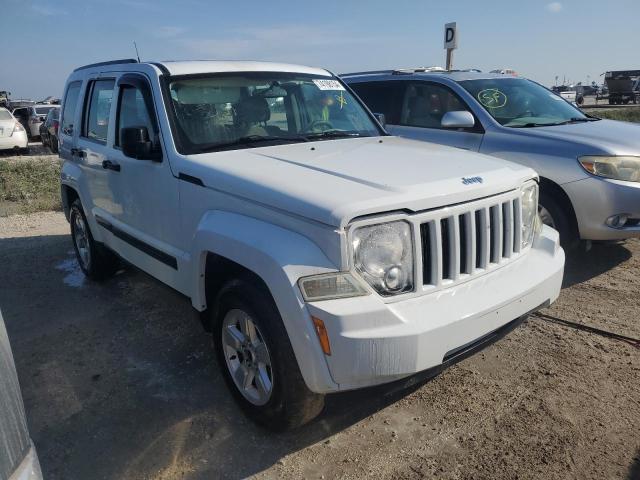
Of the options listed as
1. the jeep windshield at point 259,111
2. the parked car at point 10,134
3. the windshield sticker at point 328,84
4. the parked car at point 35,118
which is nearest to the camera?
the jeep windshield at point 259,111

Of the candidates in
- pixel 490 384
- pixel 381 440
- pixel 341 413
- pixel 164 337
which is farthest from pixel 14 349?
pixel 490 384

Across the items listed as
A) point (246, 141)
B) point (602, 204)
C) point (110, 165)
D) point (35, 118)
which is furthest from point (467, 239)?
point (35, 118)

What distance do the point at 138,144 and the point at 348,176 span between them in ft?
4.78

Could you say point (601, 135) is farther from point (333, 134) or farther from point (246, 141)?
point (246, 141)

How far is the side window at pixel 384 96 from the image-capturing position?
6574 mm

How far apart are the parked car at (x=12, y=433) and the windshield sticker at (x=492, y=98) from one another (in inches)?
212

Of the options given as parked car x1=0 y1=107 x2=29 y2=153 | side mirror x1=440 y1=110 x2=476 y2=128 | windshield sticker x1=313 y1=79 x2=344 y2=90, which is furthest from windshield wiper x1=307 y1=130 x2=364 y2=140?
parked car x1=0 y1=107 x2=29 y2=153

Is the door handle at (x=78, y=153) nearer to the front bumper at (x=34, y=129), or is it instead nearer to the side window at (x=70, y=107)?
the side window at (x=70, y=107)

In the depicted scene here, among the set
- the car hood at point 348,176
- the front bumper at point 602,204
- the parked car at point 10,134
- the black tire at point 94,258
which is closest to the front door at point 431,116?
the front bumper at point 602,204

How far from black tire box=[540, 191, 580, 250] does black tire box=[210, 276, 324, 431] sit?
10.7 ft

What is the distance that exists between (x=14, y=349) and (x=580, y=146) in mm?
4991

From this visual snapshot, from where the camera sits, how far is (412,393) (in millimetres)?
3254

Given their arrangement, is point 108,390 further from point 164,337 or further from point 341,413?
point 341,413

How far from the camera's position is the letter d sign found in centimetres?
980
